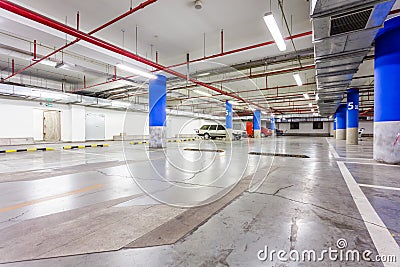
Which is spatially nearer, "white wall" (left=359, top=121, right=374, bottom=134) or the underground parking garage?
the underground parking garage

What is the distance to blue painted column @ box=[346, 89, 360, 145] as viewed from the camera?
10877 millimetres

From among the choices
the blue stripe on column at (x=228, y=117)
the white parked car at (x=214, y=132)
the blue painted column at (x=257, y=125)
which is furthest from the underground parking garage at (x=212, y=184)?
the blue painted column at (x=257, y=125)

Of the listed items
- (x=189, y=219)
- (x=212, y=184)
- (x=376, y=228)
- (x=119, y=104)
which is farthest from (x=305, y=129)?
(x=189, y=219)

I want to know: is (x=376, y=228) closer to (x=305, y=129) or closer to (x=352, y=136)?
(x=352, y=136)

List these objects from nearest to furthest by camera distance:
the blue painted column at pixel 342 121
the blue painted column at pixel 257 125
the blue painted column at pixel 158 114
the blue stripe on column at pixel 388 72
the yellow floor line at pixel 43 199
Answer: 1. the yellow floor line at pixel 43 199
2. the blue stripe on column at pixel 388 72
3. the blue painted column at pixel 158 114
4. the blue painted column at pixel 342 121
5. the blue painted column at pixel 257 125

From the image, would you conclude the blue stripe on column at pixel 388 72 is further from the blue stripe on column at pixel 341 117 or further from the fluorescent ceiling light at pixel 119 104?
the fluorescent ceiling light at pixel 119 104

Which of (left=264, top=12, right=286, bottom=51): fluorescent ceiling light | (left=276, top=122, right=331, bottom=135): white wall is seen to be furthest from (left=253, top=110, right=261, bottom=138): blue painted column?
(left=264, top=12, right=286, bottom=51): fluorescent ceiling light

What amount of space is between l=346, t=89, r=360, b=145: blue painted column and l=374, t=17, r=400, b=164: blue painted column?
7110mm

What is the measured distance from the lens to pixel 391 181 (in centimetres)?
316

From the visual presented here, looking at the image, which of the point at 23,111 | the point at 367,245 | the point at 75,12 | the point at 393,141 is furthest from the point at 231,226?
the point at 23,111

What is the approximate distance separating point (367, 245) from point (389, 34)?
580 centimetres

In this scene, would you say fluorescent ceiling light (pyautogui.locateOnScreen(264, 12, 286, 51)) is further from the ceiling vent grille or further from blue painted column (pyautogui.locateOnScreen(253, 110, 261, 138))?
blue painted column (pyautogui.locateOnScreen(253, 110, 261, 138))

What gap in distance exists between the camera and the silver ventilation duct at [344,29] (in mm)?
2680

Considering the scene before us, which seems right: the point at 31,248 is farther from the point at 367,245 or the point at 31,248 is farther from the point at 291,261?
the point at 367,245
